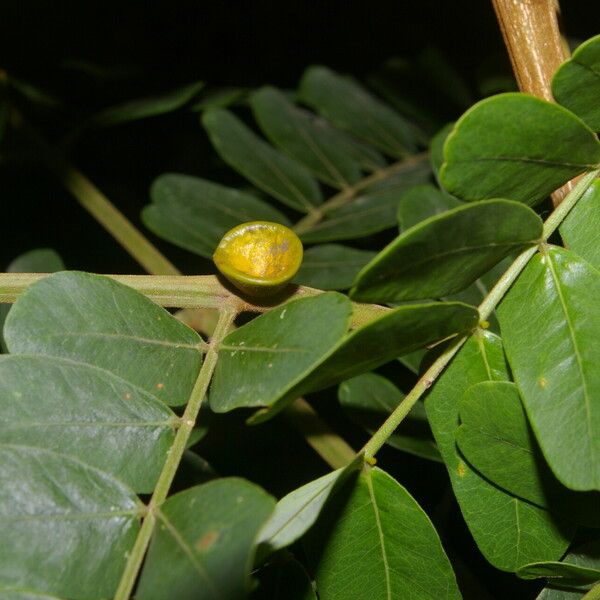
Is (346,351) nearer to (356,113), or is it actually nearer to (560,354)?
(560,354)

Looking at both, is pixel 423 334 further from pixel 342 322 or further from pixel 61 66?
pixel 61 66

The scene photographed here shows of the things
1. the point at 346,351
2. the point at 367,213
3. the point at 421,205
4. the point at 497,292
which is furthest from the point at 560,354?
the point at 367,213

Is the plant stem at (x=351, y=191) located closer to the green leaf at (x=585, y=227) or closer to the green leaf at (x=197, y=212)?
the green leaf at (x=197, y=212)

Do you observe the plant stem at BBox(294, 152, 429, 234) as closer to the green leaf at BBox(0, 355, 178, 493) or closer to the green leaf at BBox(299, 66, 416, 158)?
the green leaf at BBox(299, 66, 416, 158)

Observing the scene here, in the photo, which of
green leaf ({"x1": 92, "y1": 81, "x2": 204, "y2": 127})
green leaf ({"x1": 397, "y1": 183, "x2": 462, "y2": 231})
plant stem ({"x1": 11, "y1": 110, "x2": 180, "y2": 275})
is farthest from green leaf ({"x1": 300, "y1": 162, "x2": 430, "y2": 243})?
green leaf ({"x1": 92, "y1": 81, "x2": 204, "y2": 127})

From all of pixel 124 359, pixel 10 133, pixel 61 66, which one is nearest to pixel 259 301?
pixel 124 359
